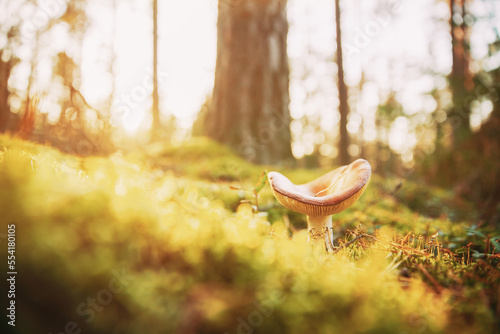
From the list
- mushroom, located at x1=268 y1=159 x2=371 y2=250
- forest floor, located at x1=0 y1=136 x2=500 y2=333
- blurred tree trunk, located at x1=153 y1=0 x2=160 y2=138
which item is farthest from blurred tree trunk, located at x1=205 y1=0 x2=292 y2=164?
blurred tree trunk, located at x1=153 y1=0 x2=160 y2=138

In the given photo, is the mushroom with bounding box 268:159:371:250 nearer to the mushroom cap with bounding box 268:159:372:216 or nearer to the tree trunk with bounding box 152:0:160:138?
the mushroom cap with bounding box 268:159:372:216

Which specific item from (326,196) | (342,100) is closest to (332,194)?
(326,196)

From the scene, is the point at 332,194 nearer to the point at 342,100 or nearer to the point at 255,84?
the point at 255,84

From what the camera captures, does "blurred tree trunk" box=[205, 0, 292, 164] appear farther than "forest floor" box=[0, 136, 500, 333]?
Yes

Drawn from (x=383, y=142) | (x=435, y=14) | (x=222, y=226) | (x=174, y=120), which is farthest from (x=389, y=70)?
(x=222, y=226)

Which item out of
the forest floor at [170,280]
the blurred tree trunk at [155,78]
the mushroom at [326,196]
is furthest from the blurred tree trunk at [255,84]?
the blurred tree trunk at [155,78]

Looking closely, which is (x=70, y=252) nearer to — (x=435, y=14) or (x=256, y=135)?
(x=256, y=135)

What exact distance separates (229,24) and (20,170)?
19.4 ft

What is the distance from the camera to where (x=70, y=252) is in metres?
0.94

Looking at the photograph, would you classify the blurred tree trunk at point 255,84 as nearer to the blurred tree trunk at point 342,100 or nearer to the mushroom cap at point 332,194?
the blurred tree trunk at point 342,100

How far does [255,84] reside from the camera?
602 centimetres

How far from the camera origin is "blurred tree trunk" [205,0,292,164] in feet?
19.5

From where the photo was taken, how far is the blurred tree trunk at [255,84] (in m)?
5.94

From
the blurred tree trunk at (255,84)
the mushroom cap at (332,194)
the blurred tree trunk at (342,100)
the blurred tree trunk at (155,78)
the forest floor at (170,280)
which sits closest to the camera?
the forest floor at (170,280)
